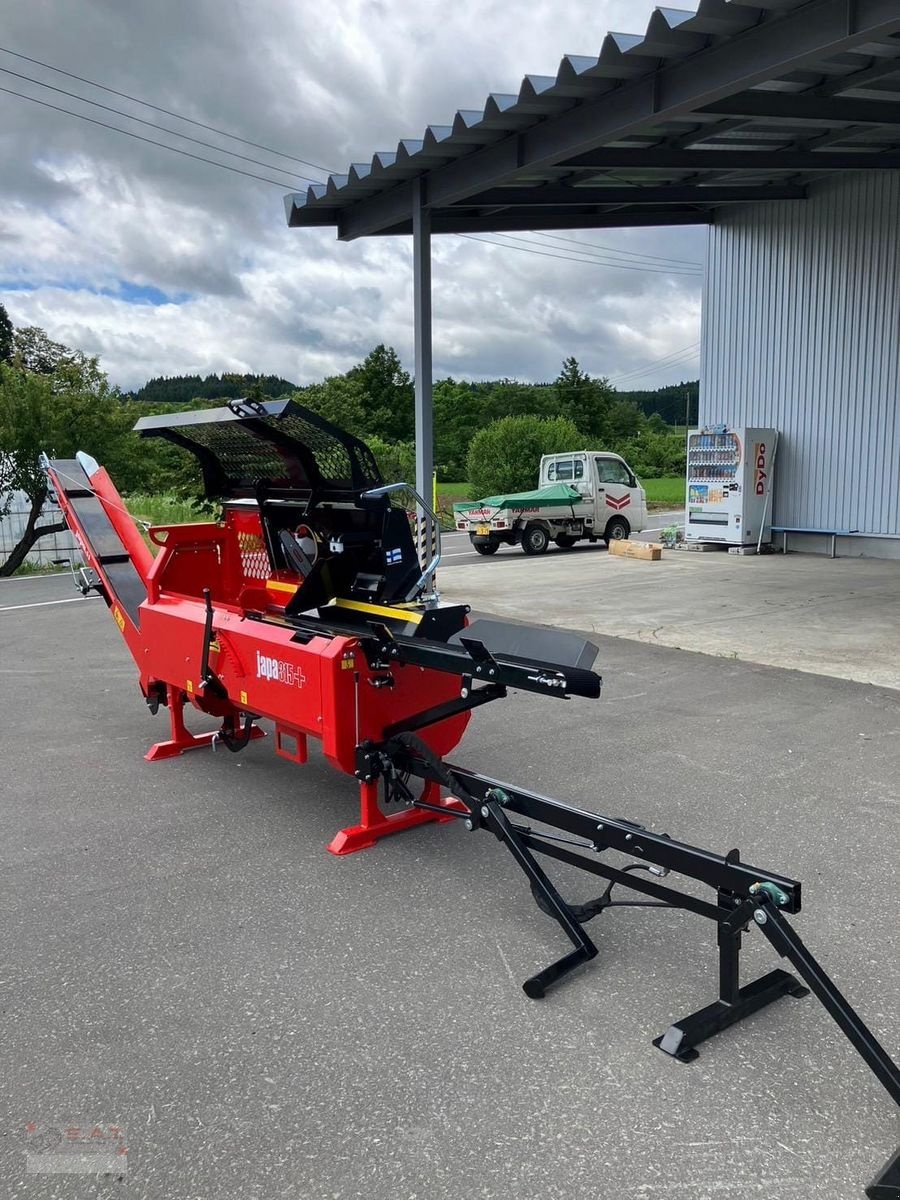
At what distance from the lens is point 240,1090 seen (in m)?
2.75

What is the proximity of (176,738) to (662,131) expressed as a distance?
30.0ft

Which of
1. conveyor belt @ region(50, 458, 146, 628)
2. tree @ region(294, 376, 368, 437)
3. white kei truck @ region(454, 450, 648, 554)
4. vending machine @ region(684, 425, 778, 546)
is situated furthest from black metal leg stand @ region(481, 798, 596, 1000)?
tree @ region(294, 376, 368, 437)

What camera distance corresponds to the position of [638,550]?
1695 centimetres

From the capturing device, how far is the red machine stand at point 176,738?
19.4 ft

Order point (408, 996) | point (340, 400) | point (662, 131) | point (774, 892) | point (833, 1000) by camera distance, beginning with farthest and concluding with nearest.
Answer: point (340, 400) → point (662, 131) → point (408, 996) → point (774, 892) → point (833, 1000)

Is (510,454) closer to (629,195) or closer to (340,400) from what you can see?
(629,195)

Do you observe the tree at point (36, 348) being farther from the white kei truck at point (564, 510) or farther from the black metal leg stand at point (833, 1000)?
the black metal leg stand at point (833, 1000)

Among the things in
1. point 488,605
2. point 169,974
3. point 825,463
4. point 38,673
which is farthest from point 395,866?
point 825,463

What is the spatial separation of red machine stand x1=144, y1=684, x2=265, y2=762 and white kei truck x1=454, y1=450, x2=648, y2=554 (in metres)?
13.4

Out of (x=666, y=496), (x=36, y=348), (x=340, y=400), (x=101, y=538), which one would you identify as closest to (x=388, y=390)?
(x=340, y=400)

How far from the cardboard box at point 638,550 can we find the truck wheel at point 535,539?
82.5 inches

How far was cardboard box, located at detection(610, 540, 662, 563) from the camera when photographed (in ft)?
54.4

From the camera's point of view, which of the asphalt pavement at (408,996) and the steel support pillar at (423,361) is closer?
the asphalt pavement at (408,996)

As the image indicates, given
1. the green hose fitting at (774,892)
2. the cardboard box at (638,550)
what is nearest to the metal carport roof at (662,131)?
the cardboard box at (638,550)
